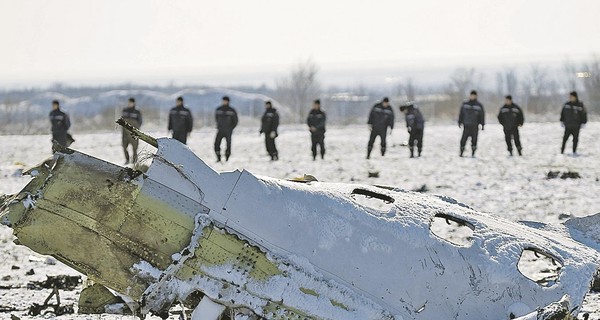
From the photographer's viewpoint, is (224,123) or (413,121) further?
(413,121)

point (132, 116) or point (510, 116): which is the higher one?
point (132, 116)

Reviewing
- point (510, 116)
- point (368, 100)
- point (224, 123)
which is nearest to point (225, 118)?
point (224, 123)

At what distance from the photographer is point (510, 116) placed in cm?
2309

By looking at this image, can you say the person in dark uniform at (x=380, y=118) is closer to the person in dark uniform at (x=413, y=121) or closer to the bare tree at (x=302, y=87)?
the person in dark uniform at (x=413, y=121)

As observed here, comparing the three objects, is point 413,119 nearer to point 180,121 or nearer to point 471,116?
point 471,116

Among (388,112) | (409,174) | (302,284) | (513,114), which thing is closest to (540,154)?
(513,114)

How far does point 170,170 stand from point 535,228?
304 cm

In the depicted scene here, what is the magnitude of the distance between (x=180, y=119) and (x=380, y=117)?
15.7ft

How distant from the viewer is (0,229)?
1245 centimetres

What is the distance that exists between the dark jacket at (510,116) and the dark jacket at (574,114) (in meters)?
1.09

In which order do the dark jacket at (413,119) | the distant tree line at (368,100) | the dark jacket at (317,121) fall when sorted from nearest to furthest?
the dark jacket at (317,121), the dark jacket at (413,119), the distant tree line at (368,100)

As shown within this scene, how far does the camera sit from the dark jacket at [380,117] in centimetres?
2272

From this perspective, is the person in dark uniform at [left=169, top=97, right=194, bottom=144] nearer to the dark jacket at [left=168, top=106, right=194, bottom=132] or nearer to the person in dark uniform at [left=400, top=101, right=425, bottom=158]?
the dark jacket at [left=168, top=106, right=194, bottom=132]

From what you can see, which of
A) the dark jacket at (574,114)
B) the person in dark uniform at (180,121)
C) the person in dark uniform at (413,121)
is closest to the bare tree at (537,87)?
the person in dark uniform at (413,121)
